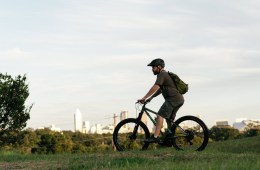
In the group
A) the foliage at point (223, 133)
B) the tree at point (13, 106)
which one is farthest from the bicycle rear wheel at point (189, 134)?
the foliage at point (223, 133)

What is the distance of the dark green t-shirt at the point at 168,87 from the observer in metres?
14.3

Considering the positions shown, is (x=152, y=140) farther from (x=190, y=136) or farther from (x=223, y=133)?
(x=223, y=133)

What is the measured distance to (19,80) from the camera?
31.4m

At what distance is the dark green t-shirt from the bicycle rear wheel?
23.6 inches

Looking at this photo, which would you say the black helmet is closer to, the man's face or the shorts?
the man's face

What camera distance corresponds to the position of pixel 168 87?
47.3ft

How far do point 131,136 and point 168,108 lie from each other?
5.39ft

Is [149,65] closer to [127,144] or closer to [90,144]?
Answer: [127,144]

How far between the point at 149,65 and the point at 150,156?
2.82m

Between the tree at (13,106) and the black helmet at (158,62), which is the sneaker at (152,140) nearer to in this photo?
the black helmet at (158,62)

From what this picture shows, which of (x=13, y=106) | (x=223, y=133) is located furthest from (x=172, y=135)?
(x=223, y=133)

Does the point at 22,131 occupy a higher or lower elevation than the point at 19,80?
lower

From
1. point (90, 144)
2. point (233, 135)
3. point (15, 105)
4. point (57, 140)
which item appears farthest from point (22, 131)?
point (233, 135)

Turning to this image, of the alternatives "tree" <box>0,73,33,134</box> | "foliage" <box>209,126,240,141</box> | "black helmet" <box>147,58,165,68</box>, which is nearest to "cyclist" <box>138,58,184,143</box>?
"black helmet" <box>147,58,165,68</box>
